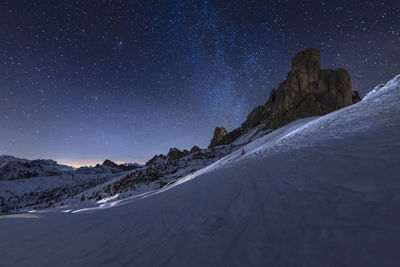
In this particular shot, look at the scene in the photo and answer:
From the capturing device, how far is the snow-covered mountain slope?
1.39 meters

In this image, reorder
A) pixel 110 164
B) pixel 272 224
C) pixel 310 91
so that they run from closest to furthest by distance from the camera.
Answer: pixel 272 224, pixel 310 91, pixel 110 164

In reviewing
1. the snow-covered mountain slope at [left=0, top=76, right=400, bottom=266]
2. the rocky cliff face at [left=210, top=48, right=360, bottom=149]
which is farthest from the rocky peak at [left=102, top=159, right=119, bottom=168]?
→ the snow-covered mountain slope at [left=0, top=76, right=400, bottom=266]

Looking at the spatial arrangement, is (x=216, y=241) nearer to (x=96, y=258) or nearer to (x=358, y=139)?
(x=96, y=258)

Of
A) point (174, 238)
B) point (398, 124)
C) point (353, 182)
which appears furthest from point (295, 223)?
point (398, 124)

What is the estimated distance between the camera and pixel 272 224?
5.99 ft

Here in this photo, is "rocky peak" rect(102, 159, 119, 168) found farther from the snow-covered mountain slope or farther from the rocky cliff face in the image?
the snow-covered mountain slope

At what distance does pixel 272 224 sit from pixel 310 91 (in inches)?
1951

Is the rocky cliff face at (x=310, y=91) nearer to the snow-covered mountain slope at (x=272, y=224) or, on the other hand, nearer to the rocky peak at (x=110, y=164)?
the snow-covered mountain slope at (x=272, y=224)

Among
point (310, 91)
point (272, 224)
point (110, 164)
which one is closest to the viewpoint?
point (272, 224)

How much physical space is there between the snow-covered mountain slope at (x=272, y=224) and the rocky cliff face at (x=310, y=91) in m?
42.3

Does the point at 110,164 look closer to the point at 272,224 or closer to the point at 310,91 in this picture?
the point at 310,91

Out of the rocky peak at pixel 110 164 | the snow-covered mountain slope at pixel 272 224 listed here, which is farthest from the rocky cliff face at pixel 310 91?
the rocky peak at pixel 110 164

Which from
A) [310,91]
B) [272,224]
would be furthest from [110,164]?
[272,224]

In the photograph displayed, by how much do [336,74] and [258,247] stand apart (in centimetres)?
5505
